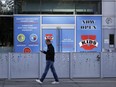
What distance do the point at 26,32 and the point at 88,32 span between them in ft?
11.1

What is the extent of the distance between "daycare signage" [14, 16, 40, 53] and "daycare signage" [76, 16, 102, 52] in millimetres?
2307

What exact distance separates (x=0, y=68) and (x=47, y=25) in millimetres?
5897

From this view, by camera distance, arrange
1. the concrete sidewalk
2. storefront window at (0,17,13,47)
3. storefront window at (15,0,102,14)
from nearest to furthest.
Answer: the concrete sidewalk
storefront window at (0,17,13,47)
storefront window at (15,0,102,14)

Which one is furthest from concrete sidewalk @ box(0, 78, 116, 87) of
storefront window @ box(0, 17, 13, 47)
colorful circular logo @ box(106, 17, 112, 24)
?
colorful circular logo @ box(106, 17, 112, 24)

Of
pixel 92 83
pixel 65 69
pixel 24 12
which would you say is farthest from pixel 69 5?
pixel 92 83

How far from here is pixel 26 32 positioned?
2222cm

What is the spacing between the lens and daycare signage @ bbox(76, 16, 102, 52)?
22.5m

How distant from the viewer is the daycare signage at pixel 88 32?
22.5 metres

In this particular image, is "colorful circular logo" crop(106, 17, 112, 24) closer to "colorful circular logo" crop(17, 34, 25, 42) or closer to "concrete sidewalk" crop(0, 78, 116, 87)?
"colorful circular logo" crop(17, 34, 25, 42)

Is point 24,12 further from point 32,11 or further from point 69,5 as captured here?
point 69,5

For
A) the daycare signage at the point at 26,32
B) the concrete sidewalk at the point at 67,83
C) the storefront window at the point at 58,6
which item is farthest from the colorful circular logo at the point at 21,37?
the concrete sidewalk at the point at 67,83

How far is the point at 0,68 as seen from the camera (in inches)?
669

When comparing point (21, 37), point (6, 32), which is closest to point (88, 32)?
point (21, 37)

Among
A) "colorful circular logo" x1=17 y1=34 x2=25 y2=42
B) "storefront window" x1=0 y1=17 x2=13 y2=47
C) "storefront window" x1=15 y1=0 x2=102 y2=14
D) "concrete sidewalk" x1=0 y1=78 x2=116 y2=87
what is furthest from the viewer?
"storefront window" x1=15 y1=0 x2=102 y2=14
